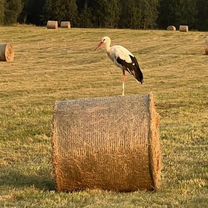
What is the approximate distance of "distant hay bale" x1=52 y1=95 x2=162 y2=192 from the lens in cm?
749

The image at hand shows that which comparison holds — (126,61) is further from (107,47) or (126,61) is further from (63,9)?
(63,9)

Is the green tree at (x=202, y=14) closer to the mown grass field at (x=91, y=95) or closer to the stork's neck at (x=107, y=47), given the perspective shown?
the mown grass field at (x=91, y=95)

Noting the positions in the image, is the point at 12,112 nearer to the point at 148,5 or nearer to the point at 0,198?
the point at 0,198

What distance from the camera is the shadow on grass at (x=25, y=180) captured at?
820cm

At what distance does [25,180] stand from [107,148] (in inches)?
59.4

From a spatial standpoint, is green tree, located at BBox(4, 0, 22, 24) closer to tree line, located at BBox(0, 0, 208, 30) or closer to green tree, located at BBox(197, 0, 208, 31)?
tree line, located at BBox(0, 0, 208, 30)

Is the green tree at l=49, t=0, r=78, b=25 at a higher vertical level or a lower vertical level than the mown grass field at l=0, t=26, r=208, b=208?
lower

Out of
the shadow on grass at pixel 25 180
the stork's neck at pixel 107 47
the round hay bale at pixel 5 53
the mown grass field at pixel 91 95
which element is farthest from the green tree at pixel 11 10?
the shadow on grass at pixel 25 180

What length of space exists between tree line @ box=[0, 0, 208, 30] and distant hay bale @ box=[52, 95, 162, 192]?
57.7 metres

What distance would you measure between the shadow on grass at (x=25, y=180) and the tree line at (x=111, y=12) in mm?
56491

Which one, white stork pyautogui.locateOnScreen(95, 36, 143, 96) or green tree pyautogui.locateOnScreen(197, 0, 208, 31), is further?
green tree pyautogui.locateOnScreen(197, 0, 208, 31)

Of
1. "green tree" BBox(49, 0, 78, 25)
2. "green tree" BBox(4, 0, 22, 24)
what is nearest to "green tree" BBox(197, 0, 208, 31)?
"green tree" BBox(49, 0, 78, 25)

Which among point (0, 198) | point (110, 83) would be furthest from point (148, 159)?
point (110, 83)

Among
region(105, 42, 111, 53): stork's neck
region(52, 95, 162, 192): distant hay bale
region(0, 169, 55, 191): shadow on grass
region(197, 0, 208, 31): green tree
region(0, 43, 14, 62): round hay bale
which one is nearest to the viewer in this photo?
region(52, 95, 162, 192): distant hay bale
